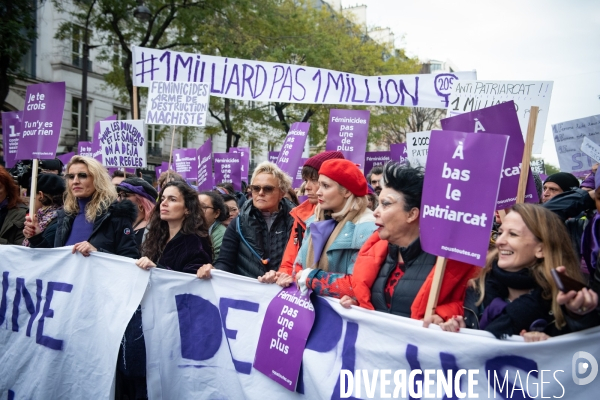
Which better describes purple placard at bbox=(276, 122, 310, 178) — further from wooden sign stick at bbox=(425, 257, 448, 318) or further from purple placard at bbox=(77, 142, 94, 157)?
wooden sign stick at bbox=(425, 257, 448, 318)

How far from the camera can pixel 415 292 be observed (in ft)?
8.72

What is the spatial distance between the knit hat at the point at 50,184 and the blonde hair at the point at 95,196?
1.70 feet

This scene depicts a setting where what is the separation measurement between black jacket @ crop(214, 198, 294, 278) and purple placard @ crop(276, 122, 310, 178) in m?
3.35

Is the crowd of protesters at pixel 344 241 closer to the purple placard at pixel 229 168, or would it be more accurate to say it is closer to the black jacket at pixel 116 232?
the black jacket at pixel 116 232

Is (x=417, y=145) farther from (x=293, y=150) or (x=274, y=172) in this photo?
(x=274, y=172)

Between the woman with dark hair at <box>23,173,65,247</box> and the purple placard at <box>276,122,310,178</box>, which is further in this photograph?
the purple placard at <box>276,122,310,178</box>

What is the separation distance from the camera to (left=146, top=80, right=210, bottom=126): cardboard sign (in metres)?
7.27

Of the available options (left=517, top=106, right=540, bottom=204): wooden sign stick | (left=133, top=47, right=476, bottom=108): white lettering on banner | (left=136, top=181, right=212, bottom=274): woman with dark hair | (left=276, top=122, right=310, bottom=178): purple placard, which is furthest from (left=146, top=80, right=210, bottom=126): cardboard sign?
(left=517, top=106, right=540, bottom=204): wooden sign stick

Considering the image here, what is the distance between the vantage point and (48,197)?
4.95 metres

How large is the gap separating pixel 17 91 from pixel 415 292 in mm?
21613

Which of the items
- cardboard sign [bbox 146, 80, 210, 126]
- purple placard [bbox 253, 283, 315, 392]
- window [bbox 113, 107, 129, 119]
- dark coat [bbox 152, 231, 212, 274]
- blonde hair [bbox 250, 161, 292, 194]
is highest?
window [bbox 113, 107, 129, 119]

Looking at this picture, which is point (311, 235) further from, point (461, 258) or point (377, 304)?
point (461, 258)

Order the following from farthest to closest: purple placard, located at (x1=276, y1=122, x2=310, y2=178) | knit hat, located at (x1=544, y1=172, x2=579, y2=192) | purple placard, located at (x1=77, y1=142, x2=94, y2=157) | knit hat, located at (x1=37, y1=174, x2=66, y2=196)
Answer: purple placard, located at (x1=77, y1=142, x2=94, y2=157) → purple placard, located at (x1=276, y1=122, x2=310, y2=178) → knit hat, located at (x1=37, y1=174, x2=66, y2=196) → knit hat, located at (x1=544, y1=172, x2=579, y2=192)

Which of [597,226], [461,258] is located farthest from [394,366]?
[597,226]
